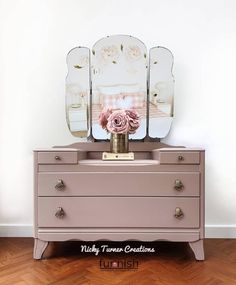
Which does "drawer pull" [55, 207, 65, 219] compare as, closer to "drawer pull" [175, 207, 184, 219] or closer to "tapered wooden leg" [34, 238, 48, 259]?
"tapered wooden leg" [34, 238, 48, 259]

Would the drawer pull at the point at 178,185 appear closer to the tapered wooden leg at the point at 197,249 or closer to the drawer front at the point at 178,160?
the drawer front at the point at 178,160

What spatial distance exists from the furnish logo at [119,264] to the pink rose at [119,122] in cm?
83

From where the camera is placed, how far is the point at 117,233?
6.05 ft

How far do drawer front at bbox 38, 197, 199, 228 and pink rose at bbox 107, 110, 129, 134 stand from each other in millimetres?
447

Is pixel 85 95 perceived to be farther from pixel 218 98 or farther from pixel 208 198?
pixel 208 198

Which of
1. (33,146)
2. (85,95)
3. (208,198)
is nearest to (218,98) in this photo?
(208,198)

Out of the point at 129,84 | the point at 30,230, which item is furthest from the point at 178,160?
the point at 30,230

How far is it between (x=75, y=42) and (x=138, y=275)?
68.2 inches

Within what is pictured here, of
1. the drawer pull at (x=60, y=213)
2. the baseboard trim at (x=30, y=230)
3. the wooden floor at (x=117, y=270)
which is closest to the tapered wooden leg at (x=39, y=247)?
the wooden floor at (x=117, y=270)

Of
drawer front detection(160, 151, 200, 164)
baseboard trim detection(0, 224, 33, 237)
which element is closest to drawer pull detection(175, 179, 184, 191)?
drawer front detection(160, 151, 200, 164)

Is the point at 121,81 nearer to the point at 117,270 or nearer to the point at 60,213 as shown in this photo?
the point at 60,213

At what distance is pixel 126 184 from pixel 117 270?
51cm

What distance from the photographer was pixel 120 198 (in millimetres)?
1836

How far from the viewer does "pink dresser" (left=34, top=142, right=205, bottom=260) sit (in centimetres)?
184
